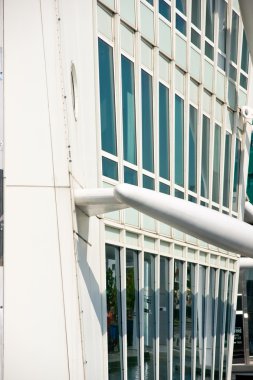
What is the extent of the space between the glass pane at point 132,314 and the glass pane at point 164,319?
5.38ft

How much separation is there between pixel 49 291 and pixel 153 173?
6.66 m

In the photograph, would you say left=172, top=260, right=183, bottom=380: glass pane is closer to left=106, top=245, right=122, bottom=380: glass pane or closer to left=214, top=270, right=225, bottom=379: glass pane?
left=106, top=245, right=122, bottom=380: glass pane

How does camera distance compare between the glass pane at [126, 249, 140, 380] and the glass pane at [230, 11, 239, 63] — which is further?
the glass pane at [230, 11, 239, 63]

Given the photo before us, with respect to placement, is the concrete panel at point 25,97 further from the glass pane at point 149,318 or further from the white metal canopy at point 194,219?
the glass pane at point 149,318

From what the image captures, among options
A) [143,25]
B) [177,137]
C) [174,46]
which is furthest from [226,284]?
[143,25]

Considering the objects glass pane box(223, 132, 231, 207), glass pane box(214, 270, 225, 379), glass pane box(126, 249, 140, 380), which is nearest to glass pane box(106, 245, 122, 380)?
glass pane box(126, 249, 140, 380)

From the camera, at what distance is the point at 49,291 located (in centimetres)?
1008

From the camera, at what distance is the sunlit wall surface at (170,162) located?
47.5ft

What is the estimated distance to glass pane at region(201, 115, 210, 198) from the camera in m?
20.0

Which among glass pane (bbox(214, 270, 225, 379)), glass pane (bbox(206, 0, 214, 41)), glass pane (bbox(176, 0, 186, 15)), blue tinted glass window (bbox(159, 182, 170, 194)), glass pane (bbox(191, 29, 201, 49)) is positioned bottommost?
glass pane (bbox(214, 270, 225, 379))

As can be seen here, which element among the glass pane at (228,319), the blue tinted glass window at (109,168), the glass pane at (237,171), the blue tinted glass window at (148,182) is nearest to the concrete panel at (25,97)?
the blue tinted glass window at (109,168)

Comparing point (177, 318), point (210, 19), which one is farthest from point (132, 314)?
point (210, 19)

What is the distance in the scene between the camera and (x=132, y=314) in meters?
15.4

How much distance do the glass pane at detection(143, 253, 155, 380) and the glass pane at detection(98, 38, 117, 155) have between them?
2.97m
